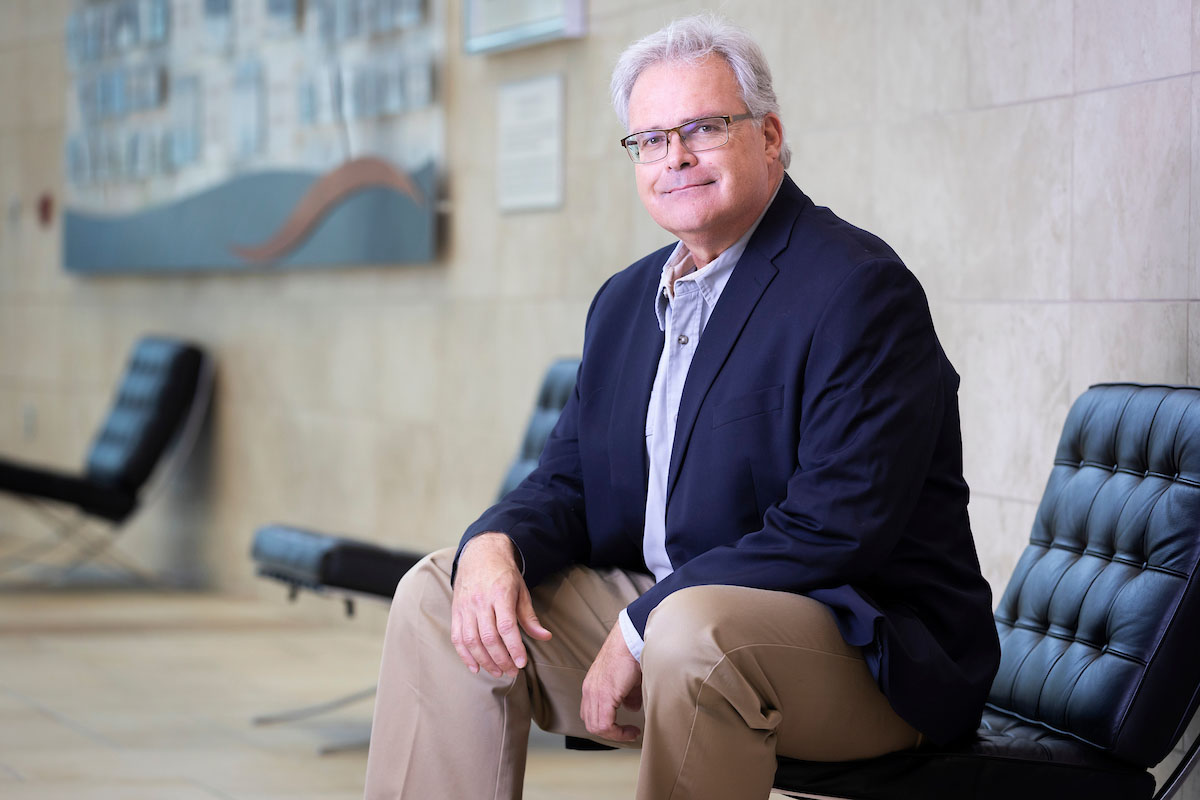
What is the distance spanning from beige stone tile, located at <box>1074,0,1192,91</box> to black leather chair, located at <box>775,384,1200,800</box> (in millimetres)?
629

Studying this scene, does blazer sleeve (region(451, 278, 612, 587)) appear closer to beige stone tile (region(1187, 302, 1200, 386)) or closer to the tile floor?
beige stone tile (region(1187, 302, 1200, 386))

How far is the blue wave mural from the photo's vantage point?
5176 millimetres

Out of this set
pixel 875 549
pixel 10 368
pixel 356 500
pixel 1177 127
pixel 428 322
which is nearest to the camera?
pixel 875 549

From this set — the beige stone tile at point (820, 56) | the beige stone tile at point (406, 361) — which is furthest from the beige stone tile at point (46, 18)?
the beige stone tile at point (820, 56)

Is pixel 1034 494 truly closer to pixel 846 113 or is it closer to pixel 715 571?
pixel 846 113

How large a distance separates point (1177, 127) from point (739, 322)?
1.05 metres

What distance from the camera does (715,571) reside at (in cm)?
195

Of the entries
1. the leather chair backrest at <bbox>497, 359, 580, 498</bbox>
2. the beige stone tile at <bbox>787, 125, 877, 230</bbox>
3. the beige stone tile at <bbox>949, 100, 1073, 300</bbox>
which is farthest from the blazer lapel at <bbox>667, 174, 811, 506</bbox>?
the leather chair backrest at <bbox>497, 359, 580, 498</bbox>

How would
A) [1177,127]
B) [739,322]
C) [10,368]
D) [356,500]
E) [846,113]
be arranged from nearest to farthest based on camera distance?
[739,322] < [1177,127] < [846,113] < [356,500] < [10,368]

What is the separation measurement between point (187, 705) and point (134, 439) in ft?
8.13

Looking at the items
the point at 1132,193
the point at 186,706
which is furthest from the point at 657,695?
the point at 186,706

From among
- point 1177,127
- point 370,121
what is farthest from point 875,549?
point 370,121

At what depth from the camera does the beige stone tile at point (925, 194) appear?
3.20 meters

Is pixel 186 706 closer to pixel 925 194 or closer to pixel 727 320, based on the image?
pixel 925 194
